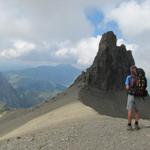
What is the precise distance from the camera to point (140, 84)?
78.8 ft

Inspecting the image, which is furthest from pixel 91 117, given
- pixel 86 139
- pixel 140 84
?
pixel 86 139

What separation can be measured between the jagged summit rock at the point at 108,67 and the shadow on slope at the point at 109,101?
62.4 inches

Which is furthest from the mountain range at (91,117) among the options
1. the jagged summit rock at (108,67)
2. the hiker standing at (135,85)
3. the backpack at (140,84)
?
the backpack at (140,84)

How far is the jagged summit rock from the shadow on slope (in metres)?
1.59

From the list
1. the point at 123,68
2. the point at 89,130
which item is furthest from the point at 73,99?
the point at 89,130

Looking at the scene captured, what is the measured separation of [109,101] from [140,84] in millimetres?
50074

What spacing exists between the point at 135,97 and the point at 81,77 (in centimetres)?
5488

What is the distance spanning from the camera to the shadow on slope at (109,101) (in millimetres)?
67688

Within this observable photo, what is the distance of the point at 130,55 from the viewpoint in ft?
276

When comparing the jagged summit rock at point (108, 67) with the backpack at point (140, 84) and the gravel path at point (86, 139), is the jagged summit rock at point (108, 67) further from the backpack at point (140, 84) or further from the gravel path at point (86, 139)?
the backpack at point (140, 84)

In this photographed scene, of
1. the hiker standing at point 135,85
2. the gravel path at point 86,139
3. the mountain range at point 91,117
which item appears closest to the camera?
the gravel path at point 86,139

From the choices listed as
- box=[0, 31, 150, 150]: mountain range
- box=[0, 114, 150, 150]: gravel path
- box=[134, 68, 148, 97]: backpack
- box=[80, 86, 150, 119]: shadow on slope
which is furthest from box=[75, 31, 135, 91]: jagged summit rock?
box=[134, 68, 148, 97]: backpack

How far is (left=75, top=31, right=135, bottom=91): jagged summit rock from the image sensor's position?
7706 cm

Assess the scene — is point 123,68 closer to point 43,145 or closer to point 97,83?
point 97,83
